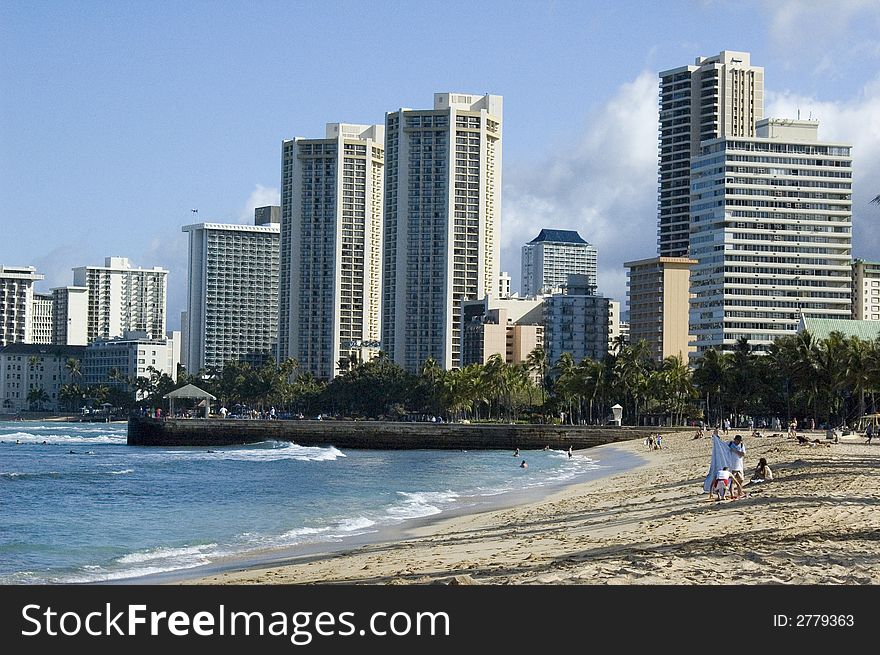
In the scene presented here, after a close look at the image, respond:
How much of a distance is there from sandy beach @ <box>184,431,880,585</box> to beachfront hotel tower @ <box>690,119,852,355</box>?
128 m

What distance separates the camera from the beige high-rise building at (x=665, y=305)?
620 feet

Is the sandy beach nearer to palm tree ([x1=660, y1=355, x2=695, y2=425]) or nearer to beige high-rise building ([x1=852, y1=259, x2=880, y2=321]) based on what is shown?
palm tree ([x1=660, y1=355, x2=695, y2=425])

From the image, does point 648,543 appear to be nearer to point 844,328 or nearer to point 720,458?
point 720,458

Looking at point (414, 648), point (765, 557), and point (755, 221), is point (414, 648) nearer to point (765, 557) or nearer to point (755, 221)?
point (765, 557)

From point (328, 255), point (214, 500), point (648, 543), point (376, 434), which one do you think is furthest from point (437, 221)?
point (648, 543)

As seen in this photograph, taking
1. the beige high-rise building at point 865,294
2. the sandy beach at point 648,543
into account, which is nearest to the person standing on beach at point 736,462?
the sandy beach at point 648,543

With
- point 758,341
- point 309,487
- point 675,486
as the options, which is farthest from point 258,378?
point 675,486

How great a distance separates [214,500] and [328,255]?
151 m

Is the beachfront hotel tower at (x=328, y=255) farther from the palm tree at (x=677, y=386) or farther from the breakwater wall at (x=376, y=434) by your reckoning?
the breakwater wall at (x=376, y=434)

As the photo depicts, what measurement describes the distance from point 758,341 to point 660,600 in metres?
155

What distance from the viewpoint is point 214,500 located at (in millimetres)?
43625

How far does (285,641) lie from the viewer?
10336 millimetres

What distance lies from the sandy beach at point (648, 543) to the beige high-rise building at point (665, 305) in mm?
152581

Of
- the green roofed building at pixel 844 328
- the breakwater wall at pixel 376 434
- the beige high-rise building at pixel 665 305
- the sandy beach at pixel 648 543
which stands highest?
the beige high-rise building at pixel 665 305
